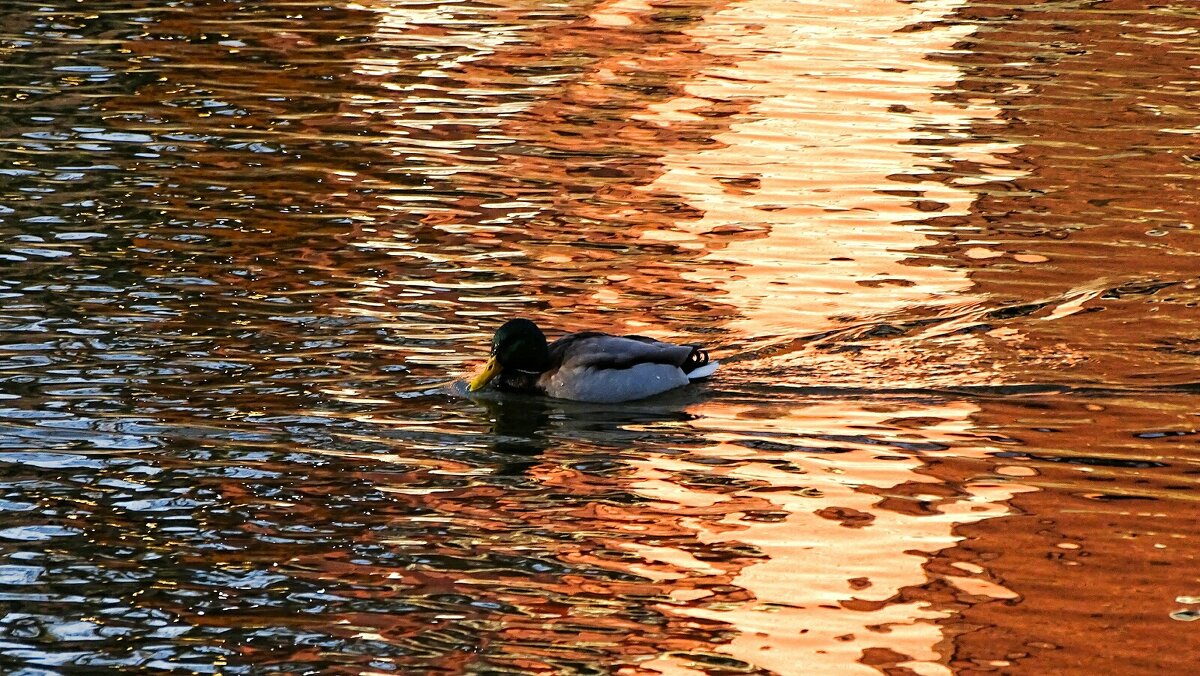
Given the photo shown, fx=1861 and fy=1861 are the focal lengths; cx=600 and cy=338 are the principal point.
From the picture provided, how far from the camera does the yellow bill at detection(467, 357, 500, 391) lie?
36.4ft

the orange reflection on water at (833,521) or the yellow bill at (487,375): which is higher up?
the yellow bill at (487,375)

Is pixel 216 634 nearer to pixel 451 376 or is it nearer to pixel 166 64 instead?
pixel 451 376

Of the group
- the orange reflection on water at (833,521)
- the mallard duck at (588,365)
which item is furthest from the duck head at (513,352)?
the orange reflection on water at (833,521)

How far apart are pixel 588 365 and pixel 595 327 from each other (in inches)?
53.7

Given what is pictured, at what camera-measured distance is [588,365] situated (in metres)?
11.1

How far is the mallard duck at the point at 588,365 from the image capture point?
10938mm

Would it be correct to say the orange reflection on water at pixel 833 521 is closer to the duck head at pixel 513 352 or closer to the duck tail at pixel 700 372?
the duck tail at pixel 700 372

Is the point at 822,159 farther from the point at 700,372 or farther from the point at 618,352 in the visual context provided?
the point at 618,352

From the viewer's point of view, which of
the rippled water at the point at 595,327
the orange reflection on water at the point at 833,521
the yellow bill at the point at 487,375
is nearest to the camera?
the orange reflection on water at the point at 833,521

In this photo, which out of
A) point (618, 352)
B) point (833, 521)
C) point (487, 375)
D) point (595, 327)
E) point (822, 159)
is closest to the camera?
point (833, 521)

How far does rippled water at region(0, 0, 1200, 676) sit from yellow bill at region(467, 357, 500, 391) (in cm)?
11

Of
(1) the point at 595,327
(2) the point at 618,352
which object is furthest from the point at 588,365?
(1) the point at 595,327

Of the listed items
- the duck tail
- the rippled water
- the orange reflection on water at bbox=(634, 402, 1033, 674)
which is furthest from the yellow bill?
the orange reflection on water at bbox=(634, 402, 1033, 674)

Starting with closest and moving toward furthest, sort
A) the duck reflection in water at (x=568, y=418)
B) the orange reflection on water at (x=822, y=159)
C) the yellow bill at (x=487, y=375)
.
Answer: the duck reflection in water at (x=568, y=418), the yellow bill at (x=487, y=375), the orange reflection on water at (x=822, y=159)
